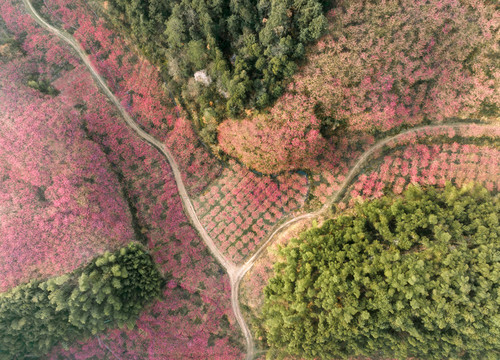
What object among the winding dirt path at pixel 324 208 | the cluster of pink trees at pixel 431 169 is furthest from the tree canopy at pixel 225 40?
the cluster of pink trees at pixel 431 169

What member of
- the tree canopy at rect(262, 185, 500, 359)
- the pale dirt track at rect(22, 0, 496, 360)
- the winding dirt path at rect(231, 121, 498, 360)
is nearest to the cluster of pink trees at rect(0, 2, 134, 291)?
the pale dirt track at rect(22, 0, 496, 360)

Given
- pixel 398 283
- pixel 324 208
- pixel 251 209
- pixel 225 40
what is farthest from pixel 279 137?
pixel 398 283

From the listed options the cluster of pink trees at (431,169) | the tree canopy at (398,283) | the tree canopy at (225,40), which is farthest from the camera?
the cluster of pink trees at (431,169)

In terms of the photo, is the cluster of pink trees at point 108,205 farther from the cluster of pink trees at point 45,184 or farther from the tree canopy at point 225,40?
the tree canopy at point 225,40

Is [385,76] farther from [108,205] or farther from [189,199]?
[108,205]

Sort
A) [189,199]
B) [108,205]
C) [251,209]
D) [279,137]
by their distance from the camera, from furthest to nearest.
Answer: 1. [189,199]
2. [251,209]
3. [108,205]
4. [279,137]

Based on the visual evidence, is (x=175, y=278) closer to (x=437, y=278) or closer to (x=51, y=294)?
(x=51, y=294)

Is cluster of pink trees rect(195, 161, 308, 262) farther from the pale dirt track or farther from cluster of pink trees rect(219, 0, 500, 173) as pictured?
cluster of pink trees rect(219, 0, 500, 173)
